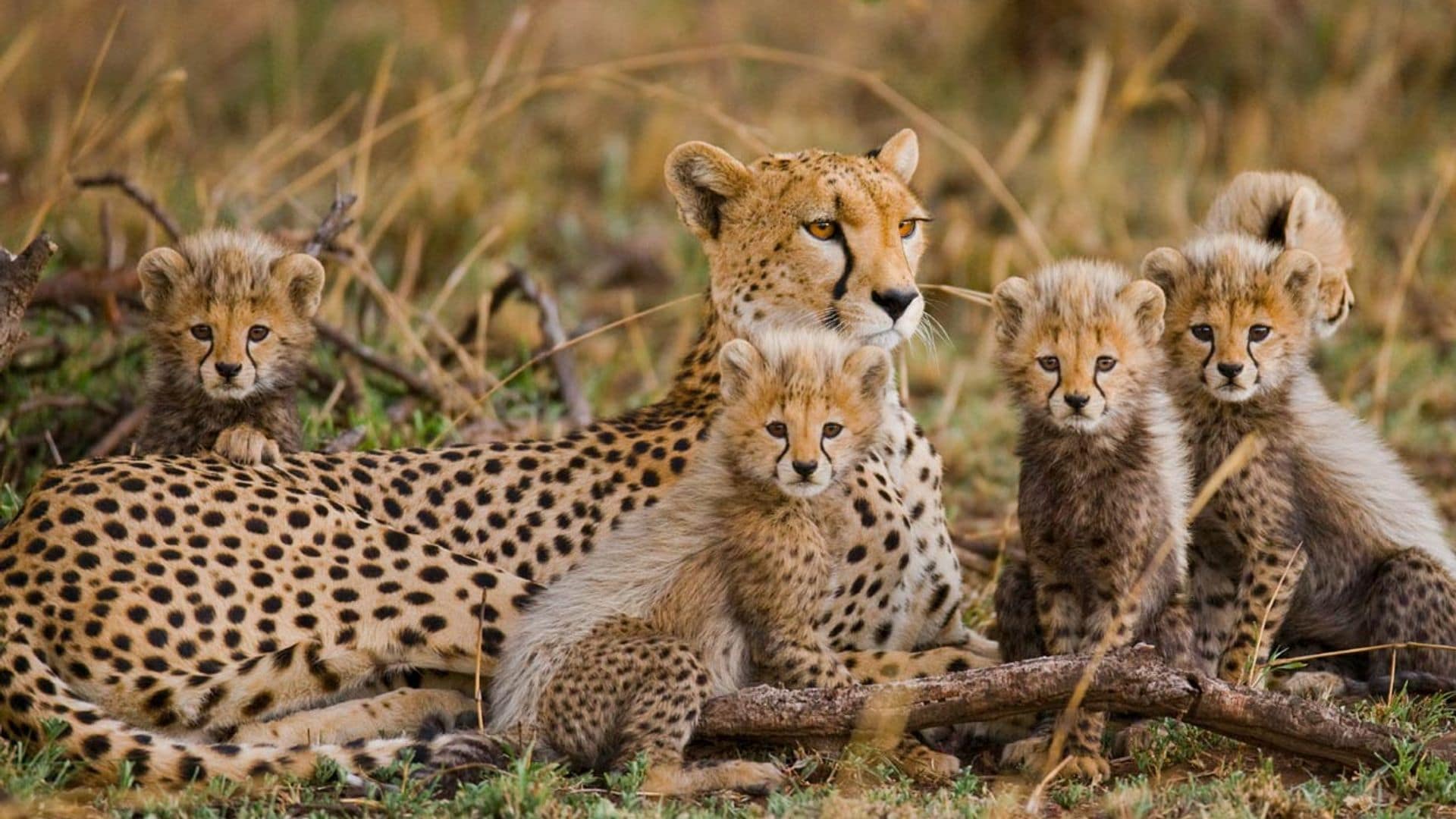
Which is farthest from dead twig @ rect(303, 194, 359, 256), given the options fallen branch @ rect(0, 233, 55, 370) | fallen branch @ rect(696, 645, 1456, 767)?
fallen branch @ rect(696, 645, 1456, 767)

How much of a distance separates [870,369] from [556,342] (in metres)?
2.29

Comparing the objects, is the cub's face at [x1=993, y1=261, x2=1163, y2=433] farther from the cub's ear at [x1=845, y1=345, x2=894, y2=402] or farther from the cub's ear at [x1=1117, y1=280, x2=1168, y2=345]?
the cub's ear at [x1=845, y1=345, x2=894, y2=402]

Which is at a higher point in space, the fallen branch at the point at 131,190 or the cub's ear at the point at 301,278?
the fallen branch at the point at 131,190

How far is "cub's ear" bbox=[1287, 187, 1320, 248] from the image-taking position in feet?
16.4

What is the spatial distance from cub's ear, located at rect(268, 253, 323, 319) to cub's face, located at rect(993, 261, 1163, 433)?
72.8 inches

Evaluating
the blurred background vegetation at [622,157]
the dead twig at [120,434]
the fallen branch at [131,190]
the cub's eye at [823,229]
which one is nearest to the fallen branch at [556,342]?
the blurred background vegetation at [622,157]

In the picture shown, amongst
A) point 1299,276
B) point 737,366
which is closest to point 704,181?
point 737,366

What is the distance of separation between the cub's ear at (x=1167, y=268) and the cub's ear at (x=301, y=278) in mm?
2131

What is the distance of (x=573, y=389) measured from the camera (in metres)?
6.36

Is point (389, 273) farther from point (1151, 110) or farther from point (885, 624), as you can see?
point (1151, 110)

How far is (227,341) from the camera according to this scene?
4.73 metres

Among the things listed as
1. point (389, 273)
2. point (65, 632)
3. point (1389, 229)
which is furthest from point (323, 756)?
point (1389, 229)

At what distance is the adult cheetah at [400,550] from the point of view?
4008 mm

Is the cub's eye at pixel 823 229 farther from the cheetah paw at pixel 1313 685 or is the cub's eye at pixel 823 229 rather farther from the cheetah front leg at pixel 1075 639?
the cheetah paw at pixel 1313 685
